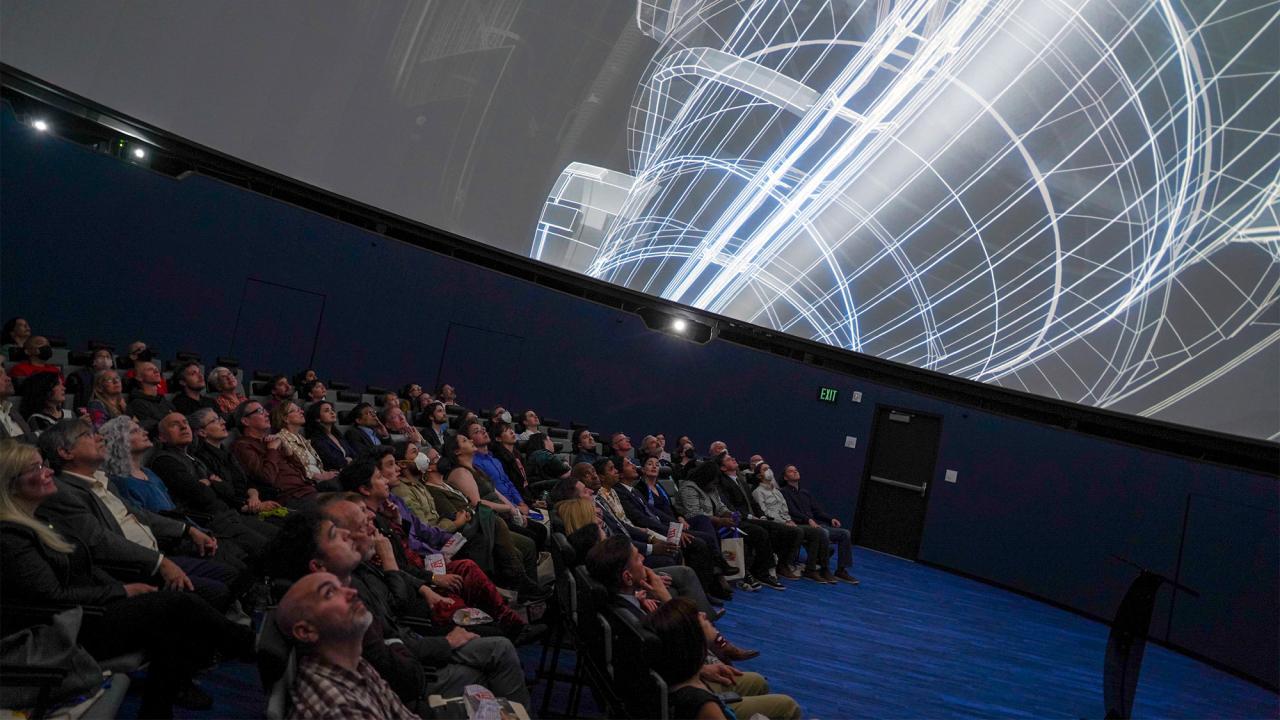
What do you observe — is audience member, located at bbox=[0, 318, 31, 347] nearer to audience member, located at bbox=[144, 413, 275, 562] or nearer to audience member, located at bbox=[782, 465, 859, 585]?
audience member, located at bbox=[144, 413, 275, 562]

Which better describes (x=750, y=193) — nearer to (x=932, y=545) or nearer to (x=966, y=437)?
(x=966, y=437)

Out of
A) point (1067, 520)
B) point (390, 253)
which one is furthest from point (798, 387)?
point (390, 253)

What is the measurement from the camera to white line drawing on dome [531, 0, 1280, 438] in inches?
310

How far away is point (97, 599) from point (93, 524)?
0.41 meters

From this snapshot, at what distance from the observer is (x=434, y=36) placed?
816 centimetres

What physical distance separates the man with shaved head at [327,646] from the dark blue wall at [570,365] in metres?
7.39

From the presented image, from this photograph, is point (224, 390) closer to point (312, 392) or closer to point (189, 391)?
point (189, 391)

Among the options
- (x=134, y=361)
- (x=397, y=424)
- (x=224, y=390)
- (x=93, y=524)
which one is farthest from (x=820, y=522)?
(x=93, y=524)

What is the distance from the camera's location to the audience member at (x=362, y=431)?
17.9 ft

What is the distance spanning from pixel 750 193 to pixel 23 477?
8.64 metres

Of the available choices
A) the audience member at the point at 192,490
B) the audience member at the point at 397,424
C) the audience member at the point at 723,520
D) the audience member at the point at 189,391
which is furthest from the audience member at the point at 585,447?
the audience member at the point at 192,490

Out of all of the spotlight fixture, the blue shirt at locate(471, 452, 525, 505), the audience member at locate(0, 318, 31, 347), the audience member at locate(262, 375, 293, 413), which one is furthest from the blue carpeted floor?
the audience member at locate(0, 318, 31, 347)

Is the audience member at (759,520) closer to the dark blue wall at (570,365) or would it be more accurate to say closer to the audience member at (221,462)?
the dark blue wall at (570,365)

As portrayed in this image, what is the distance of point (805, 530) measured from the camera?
24.9 feet
